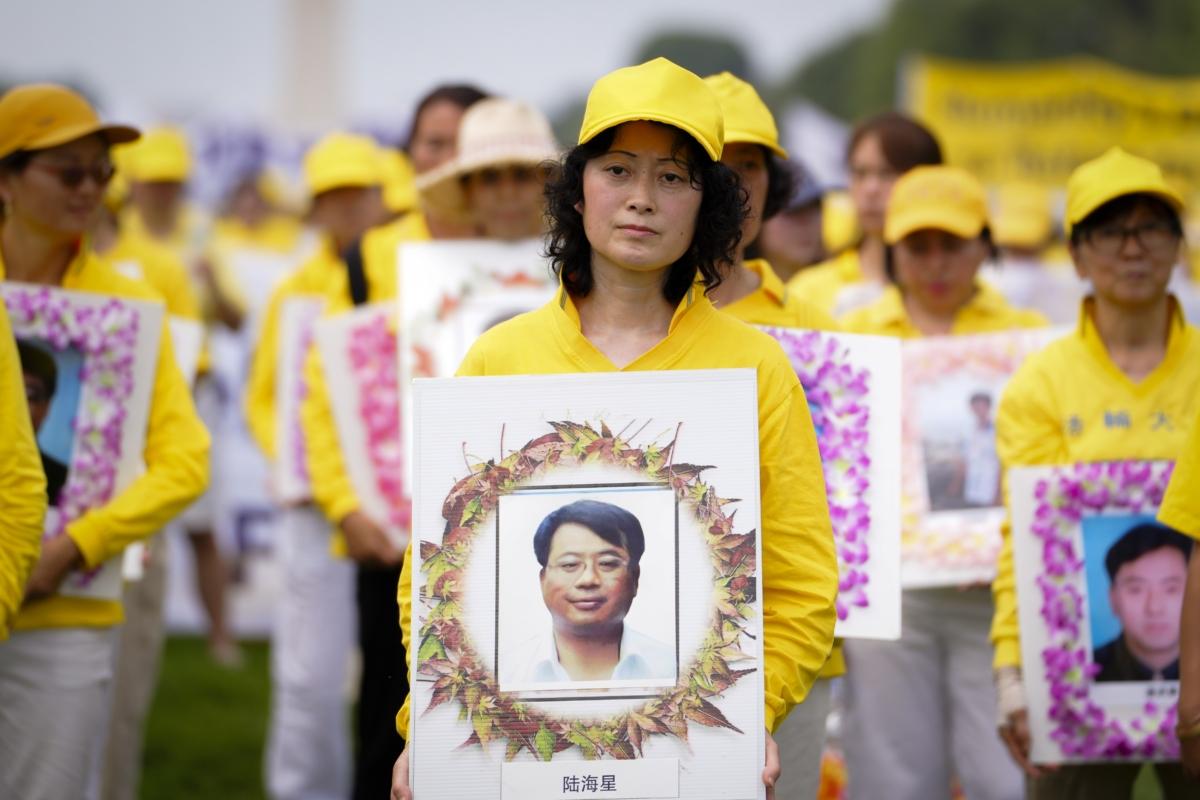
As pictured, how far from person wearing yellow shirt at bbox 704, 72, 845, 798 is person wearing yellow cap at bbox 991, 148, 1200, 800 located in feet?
2.16

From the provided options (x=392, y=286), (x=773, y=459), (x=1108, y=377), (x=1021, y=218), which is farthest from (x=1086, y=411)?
(x=1021, y=218)

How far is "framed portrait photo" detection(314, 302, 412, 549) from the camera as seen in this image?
6672 mm

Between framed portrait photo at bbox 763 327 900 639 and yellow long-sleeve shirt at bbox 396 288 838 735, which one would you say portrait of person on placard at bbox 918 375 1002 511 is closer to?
framed portrait photo at bbox 763 327 900 639

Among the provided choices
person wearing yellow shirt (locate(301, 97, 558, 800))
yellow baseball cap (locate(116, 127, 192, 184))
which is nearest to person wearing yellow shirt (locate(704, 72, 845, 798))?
person wearing yellow shirt (locate(301, 97, 558, 800))

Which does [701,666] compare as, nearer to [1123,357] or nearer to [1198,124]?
[1123,357]

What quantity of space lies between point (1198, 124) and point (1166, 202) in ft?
34.1

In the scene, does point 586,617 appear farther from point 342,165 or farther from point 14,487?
point 342,165

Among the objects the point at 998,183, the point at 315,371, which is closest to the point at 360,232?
the point at 315,371

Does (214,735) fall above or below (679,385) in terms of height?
below

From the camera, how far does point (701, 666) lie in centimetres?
356

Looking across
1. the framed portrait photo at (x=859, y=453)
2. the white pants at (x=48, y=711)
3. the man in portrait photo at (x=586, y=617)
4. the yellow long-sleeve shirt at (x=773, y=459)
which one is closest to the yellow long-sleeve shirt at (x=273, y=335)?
the white pants at (x=48, y=711)

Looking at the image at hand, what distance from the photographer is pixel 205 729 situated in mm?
9758

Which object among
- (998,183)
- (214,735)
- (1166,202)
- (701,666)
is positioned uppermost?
(998,183)

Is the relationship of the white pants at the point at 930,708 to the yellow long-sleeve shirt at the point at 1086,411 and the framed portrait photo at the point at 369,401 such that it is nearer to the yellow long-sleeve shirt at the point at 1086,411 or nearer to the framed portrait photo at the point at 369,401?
the yellow long-sleeve shirt at the point at 1086,411
